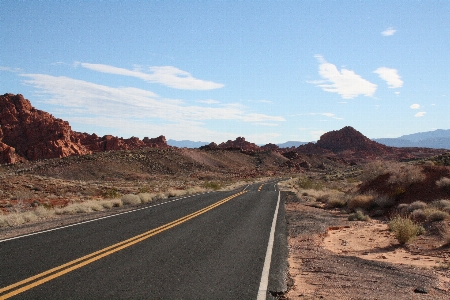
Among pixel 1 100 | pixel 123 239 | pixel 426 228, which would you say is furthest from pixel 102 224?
pixel 1 100

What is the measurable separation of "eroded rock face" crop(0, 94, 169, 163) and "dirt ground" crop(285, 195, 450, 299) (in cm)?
9725

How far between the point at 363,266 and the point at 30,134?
11308 cm

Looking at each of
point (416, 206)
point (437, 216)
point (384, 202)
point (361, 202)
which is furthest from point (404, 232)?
point (361, 202)

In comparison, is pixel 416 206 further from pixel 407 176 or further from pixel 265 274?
pixel 265 274

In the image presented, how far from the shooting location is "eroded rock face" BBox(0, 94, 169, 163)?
99562 millimetres

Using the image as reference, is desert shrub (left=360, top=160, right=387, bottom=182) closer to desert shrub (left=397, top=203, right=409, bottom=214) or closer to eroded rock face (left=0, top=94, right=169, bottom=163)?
desert shrub (left=397, top=203, right=409, bottom=214)

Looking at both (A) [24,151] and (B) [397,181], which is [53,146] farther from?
(B) [397,181]

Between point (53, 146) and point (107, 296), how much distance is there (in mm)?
104868

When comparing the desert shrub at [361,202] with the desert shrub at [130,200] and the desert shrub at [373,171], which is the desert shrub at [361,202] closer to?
the desert shrub at [373,171]

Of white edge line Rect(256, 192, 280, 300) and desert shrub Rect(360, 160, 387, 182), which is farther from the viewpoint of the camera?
desert shrub Rect(360, 160, 387, 182)

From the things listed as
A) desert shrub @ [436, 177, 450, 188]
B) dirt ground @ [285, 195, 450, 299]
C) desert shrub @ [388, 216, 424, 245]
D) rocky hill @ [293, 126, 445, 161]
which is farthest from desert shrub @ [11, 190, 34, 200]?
rocky hill @ [293, 126, 445, 161]

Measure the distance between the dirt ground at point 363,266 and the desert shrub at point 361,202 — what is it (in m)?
7.16

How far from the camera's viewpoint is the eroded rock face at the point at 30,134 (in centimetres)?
9956

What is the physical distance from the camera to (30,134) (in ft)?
348
